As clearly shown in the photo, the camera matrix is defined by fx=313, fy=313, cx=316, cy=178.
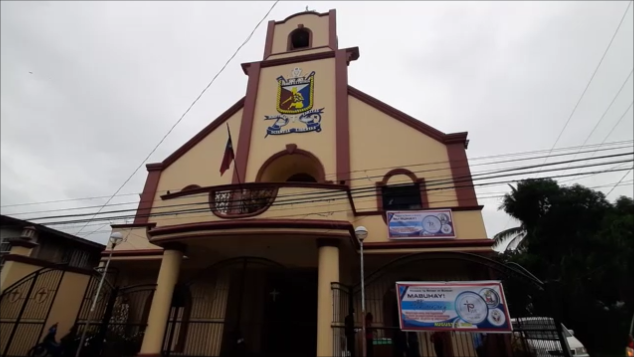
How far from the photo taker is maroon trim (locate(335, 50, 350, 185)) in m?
11.1

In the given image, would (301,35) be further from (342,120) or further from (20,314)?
(20,314)

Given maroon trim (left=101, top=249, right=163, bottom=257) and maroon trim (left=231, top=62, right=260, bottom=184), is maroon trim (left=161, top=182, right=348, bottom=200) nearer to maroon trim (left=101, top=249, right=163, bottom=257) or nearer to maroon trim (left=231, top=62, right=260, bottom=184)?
maroon trim (left=231, top=62, right=260, bottom=184)

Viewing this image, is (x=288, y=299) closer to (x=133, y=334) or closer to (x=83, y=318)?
(x=133, y=334)

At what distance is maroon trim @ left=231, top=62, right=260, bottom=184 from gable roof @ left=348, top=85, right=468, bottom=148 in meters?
4.30

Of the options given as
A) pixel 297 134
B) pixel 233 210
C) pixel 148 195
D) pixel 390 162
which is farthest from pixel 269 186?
pixel 148 195

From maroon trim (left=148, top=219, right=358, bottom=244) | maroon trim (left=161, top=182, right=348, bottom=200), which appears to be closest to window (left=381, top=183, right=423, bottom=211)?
maroon trim (left=161, top=182, right=348, bottom=200)

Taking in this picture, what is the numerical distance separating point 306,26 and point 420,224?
40.2 ft

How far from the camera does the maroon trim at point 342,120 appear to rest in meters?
11.1

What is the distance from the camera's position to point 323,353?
6.67 m

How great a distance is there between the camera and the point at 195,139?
13.7 metres

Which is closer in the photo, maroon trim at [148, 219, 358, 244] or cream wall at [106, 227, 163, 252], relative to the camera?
maroon trim at [148, 219, 358, 244]

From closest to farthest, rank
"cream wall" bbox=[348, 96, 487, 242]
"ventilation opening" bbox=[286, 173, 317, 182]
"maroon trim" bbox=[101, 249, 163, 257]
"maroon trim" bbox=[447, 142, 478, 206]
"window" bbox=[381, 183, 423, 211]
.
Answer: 1. "cream wall" bbox=[348, 96, 487, 242]
2. "maroon trim" bbox=[447, 142, 478, 206]
3. "window" bbox=[381, 183, 423, 211]
4. "maroon trim" bbox=[101, 249, 163, 257]
5. "ventilation opening" bbox=[286, 173, 317, 182]

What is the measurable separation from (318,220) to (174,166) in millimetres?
8453

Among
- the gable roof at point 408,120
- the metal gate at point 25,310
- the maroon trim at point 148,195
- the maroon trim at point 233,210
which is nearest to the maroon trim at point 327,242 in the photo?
the maroon trim at point 233,210
